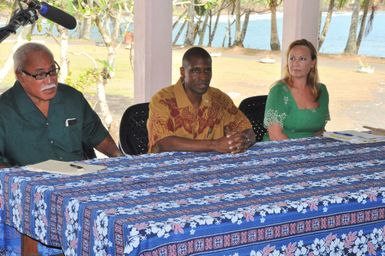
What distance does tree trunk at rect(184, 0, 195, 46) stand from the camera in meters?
6.48

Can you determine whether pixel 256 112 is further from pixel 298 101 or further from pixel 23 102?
pixel 23 102

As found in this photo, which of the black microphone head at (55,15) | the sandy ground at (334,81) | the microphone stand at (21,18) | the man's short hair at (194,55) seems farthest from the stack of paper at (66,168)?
the sandy ground at (334,81)

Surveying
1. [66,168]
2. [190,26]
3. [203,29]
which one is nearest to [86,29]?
[190,26]

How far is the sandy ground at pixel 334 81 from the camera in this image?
6934 mm

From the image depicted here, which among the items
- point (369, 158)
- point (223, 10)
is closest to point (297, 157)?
point (369, 158)

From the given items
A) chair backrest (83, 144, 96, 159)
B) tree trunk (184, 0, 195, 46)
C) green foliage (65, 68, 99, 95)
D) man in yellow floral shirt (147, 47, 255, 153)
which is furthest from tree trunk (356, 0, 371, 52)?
chair backrest (83, 144, 96, 159)

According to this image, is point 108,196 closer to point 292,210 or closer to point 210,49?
point 292,210

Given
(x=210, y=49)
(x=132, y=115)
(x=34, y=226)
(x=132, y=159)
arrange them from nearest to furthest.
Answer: (x=34, y=226) → (x=132, y=159) → (x=132, y=115) → (x=210, y=49)

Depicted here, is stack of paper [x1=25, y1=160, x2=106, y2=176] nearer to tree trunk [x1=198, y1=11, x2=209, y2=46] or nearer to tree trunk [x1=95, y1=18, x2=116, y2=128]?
tree trunk [x1=95, y1=18, x2=116, y2=128]

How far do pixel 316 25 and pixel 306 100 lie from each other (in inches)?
69.7

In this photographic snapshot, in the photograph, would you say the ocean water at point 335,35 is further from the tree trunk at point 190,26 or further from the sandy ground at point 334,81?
the tree trunk at point 190,26

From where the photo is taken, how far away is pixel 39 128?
142 inches

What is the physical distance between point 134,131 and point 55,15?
1776 millimetres

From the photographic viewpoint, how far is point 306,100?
4.69 meters
